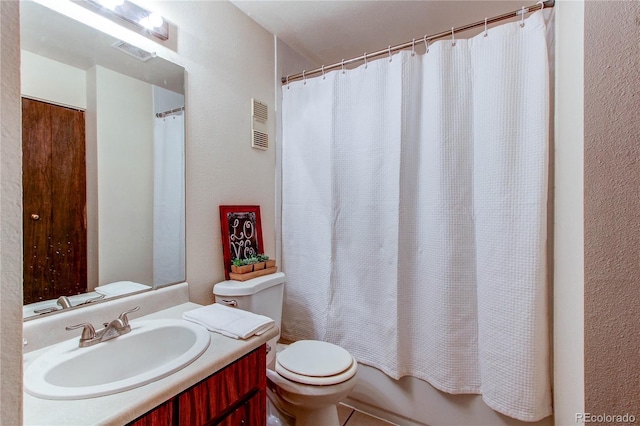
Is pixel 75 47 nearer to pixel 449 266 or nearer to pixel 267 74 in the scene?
pixel 267 74

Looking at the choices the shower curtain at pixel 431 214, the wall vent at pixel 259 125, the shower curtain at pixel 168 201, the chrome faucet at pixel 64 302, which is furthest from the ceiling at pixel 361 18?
the chrome faucet at pixel 64 302

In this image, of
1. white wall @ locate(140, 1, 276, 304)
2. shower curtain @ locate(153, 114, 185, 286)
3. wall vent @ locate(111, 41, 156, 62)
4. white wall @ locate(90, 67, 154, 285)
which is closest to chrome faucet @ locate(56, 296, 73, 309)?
white wall @ locate(90, 67, 154, 285)

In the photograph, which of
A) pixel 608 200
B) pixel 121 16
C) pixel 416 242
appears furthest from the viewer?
pixel 416 242

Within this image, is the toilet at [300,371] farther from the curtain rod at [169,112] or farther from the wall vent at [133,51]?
the wall vent at [133,51]

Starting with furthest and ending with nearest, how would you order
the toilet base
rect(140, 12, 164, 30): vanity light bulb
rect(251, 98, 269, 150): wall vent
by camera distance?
rect(251, 98, 269, 150): wall vent < the toilet base < rect(140, 12, 164, 30): vanity light bulb

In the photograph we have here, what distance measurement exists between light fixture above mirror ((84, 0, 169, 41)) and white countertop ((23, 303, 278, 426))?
124cm

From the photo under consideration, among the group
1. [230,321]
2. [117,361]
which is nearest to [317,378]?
[230,321]

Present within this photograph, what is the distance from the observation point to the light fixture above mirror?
114cm

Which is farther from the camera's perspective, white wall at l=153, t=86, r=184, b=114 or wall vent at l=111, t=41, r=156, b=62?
white wall at l=153, t=86, r=184, b=114

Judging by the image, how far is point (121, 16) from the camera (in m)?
1.19

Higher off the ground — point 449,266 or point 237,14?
point 237,14

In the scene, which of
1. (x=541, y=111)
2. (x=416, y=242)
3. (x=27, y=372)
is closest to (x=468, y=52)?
(x=541, y=111)

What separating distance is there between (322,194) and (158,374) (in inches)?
51.2

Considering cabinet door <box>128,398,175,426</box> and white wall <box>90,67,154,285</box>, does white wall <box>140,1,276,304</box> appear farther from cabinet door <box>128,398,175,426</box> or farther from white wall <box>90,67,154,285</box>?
cabinet door <box>128,398,175,426</box>
